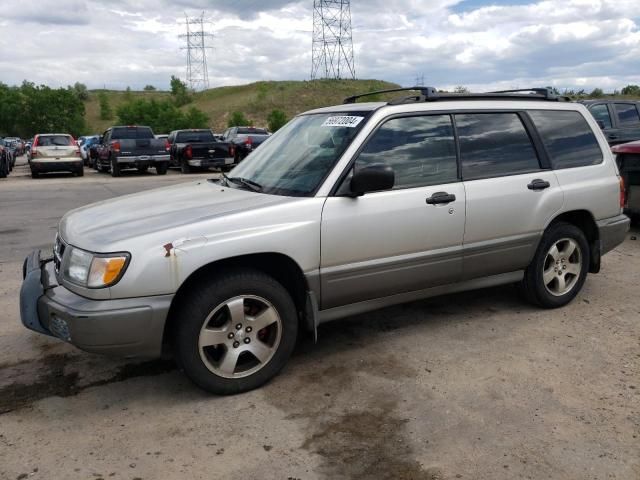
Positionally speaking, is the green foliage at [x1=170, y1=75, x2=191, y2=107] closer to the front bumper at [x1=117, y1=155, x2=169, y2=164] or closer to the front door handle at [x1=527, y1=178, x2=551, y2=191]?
the front bumper at [x1=117, y1=155, x2=169, y2=164]

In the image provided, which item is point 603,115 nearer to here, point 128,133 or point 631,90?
point 128,133

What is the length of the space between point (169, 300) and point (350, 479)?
1372 millimetres

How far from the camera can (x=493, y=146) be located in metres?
4.55

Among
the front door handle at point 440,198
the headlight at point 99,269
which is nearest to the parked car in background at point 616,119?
the front door handle at point 440,198

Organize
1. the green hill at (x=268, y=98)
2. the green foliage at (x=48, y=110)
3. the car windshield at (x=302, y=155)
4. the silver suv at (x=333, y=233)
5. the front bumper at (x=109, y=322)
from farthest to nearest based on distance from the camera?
the green hill at (x=268, y=98) < the green foliage at (x=48, y=110) < the car windshield at (x=302, y=155) < the silver suv at (x=333, y=233) < the front bumper at (x=109, y=322)

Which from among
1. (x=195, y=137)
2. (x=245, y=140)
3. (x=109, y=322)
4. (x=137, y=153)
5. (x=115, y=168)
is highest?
(x=195, y=137)

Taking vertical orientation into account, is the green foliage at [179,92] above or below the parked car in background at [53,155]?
above

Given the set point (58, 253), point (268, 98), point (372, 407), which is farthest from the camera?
point (268, 98)

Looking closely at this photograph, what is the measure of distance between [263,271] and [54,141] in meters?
18.8

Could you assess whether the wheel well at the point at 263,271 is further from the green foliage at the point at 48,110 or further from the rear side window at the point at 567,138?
the green foliage at the point at 48,110

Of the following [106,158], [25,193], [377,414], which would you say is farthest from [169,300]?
[106,158]

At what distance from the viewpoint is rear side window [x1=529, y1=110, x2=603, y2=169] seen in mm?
4852

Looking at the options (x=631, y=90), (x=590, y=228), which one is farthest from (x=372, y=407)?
(x=631, y=90)

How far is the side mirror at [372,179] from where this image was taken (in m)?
3.68
